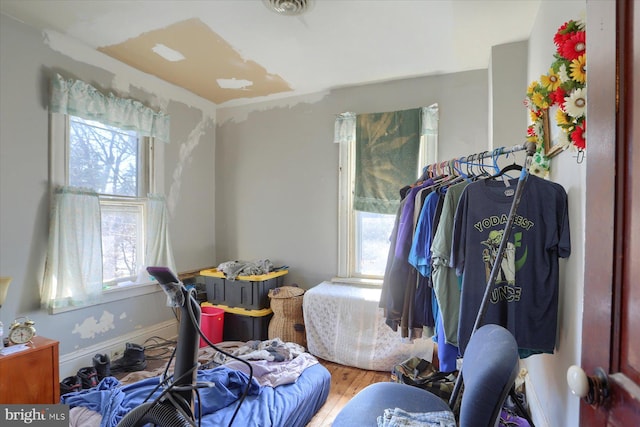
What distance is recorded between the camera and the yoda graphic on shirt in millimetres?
1297

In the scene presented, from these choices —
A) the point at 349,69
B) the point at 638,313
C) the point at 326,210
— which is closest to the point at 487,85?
the point at 349,69

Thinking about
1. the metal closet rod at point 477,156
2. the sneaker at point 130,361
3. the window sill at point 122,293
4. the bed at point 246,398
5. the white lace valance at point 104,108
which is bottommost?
the sneaker at point 130,361

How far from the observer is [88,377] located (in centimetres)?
220

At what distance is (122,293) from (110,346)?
0.44 metres

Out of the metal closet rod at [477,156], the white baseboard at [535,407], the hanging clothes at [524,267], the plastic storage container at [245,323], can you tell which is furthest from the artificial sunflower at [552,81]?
the plastic storage container at [245,323]

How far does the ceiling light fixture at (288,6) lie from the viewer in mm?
1894

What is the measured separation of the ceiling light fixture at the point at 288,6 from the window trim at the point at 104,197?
1790 mm

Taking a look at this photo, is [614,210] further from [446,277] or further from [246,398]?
[246,398]

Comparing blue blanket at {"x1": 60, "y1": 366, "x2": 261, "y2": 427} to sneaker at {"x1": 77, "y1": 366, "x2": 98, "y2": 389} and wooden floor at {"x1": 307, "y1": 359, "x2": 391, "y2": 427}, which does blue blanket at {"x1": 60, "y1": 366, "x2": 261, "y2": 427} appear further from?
wooden floor at {"x1": 307, "y1": 359, "x2": 391, "y2": 427}

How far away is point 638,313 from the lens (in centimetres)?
49

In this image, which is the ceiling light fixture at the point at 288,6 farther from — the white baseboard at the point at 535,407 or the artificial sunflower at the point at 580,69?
the white baseboard at the point at 535,407

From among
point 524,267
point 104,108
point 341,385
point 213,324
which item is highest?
point 104,108

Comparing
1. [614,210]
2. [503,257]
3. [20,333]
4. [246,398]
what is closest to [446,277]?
[503,257]

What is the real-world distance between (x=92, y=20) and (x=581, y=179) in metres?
→ 2.96
